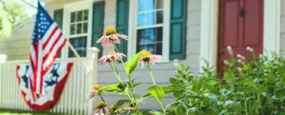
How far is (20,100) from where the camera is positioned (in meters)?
8.64

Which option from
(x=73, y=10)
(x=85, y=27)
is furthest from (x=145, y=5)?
(x=73, y=10)

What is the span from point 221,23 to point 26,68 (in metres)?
4.07

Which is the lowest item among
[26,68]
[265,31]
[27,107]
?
[27,107]

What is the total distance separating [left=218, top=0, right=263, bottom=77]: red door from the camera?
6.07 metres

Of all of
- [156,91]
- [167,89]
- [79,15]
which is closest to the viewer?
[156,91]

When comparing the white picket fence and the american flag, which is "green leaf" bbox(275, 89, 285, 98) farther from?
the american flag

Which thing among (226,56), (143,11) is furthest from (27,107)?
(226,56)

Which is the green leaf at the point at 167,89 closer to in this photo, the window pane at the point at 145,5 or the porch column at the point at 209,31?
the porch column at the point at 209,31

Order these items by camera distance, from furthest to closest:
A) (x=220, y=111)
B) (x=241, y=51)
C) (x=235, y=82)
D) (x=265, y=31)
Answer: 1. (x=241, y=51)
2. (x=265, y=31)
3. (x=235, y=82)
4. (x=220, y=111)

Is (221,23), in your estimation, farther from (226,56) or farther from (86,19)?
(86,19)

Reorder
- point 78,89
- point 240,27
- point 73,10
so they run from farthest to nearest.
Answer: point 73,10 < point 78,89 < point 240,27

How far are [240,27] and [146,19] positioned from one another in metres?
1.92

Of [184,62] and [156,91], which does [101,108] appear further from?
[184,62]

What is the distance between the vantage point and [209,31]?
21.2 ft
